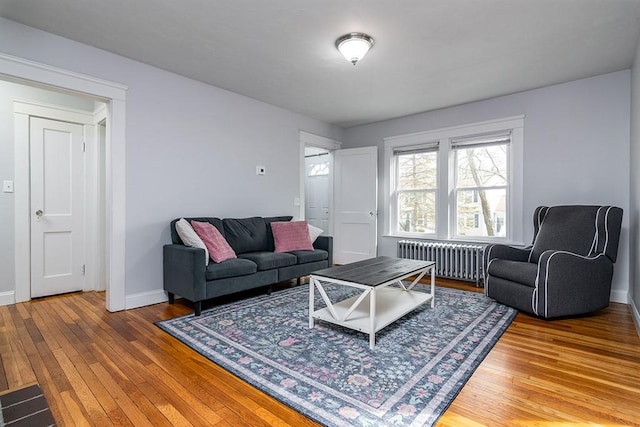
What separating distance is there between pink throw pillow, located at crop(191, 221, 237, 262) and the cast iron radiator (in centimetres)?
269

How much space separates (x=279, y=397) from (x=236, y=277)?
5.31ft

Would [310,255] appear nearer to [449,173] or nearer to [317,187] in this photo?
[449,173]

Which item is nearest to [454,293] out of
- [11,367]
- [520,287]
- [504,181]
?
[520,287]

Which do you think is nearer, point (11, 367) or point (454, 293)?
point (11, 367)

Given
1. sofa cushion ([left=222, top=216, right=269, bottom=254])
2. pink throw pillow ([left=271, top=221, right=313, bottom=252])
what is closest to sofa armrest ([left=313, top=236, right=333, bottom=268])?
pink throw pillow ([left=271, top=221, right=313, bottom=252])

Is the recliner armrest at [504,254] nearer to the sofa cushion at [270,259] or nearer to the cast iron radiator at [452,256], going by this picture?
the cast iron radiator at [452,256]

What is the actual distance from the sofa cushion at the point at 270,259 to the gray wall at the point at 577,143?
297 centimetres

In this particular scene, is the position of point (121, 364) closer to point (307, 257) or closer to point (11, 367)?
point (11, 367)

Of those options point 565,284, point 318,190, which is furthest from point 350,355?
point 318,190

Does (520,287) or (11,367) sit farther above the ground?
(520,287)

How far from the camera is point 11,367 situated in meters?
1.99

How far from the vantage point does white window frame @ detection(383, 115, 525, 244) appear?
13.5 ft

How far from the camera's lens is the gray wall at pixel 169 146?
2.91m

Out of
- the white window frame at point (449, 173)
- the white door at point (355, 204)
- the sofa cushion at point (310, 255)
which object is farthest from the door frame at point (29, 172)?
the white window frame at point (449, 173)
